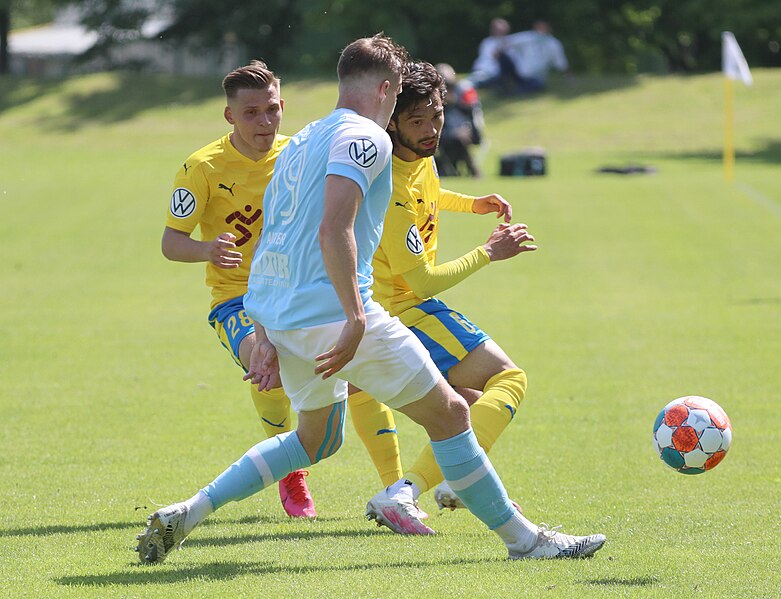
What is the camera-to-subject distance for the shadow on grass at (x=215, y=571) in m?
4.79

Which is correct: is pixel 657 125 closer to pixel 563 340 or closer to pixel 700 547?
pixel 563 340

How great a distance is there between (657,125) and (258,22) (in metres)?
18.9

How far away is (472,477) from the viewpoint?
496 centimetres

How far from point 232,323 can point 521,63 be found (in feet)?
101

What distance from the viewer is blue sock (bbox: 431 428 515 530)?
4.96 m

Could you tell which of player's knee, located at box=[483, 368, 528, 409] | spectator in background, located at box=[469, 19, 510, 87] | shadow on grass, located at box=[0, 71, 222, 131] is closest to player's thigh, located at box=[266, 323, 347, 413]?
player's knee, located at box=[483, 368, 528, 409]

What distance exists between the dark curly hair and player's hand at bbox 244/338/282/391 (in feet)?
4.59

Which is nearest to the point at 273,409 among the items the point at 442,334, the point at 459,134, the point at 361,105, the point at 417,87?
the point at 442,334

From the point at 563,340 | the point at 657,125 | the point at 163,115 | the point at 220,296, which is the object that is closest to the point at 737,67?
the point at 657,125

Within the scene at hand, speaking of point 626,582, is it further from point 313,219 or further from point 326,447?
point 313,219

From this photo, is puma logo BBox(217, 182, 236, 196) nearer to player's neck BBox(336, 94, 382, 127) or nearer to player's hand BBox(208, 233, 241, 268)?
player's hand BBox(208, 233, 241, 268)

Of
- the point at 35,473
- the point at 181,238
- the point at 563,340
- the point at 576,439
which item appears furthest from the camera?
the point at 563,340

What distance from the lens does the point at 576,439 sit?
26.1ft

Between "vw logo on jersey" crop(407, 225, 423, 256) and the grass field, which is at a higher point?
"vw logo on jersey" crop(407, 225, 423, 256)
